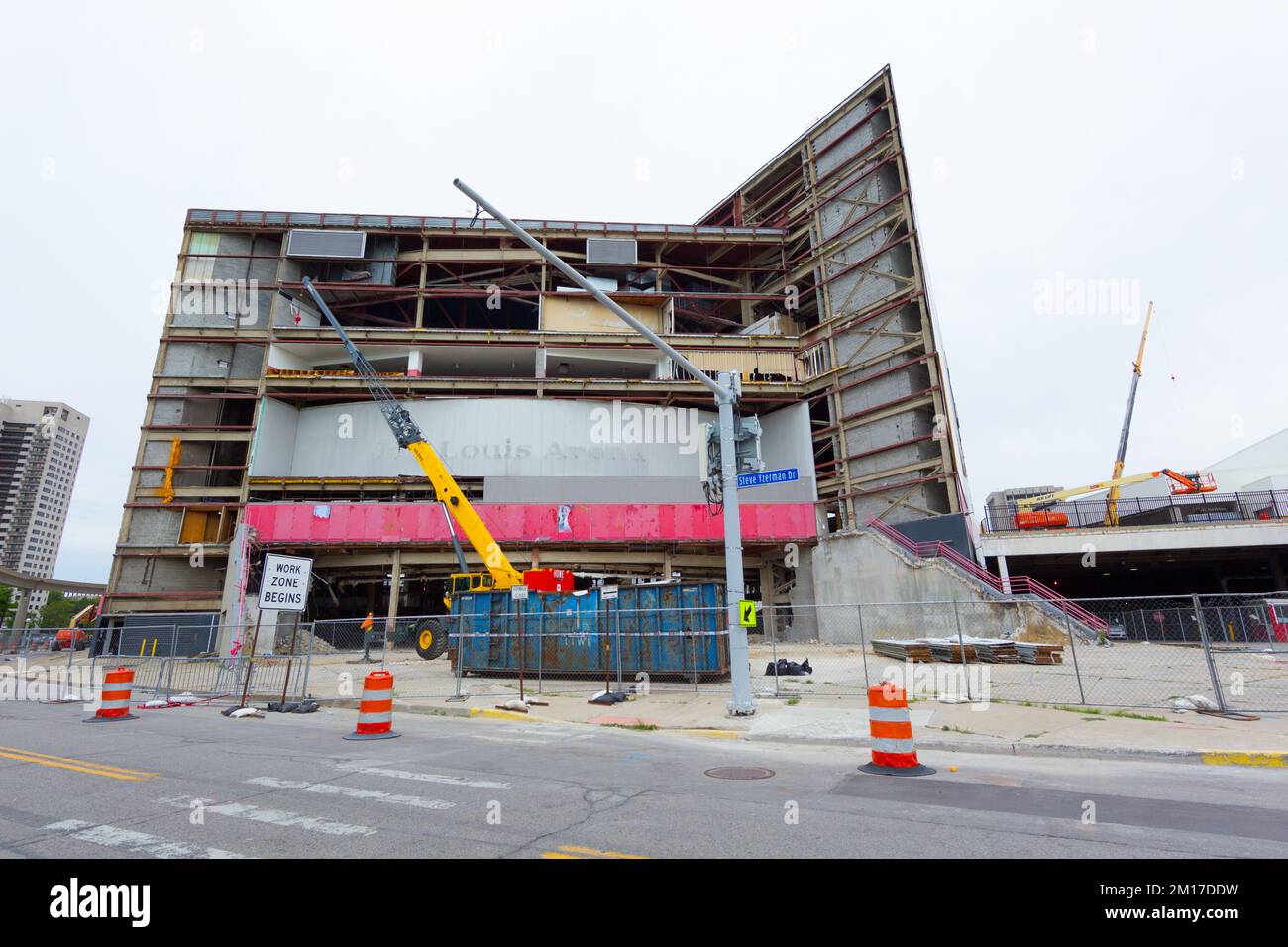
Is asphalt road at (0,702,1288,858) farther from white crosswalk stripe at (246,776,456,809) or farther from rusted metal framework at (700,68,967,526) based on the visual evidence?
rusted metal framework at (700,68,967,526)

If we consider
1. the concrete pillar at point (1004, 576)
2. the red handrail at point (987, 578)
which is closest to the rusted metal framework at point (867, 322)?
the concrete pillar at point (1004, 576)

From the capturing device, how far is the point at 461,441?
41031 millimetres

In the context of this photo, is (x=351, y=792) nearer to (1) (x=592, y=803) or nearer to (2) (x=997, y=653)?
(1) (x=592, y=803)

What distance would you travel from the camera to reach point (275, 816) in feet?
18.0

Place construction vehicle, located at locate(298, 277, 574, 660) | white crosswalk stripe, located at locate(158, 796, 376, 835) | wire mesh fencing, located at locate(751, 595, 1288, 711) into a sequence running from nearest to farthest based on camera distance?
white crosswalk stripe, located at locate(158, 796, 376, 835), wire mesh fencing, located at locate(751, 595, 1288, 711), construction vehicle, located at locate(298, 277, 574, 660)

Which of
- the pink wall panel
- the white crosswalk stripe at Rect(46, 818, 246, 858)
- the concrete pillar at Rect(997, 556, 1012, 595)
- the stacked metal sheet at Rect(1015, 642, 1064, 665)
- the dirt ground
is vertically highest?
the pink wall panel

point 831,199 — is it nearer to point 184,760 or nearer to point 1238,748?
point 1238,748

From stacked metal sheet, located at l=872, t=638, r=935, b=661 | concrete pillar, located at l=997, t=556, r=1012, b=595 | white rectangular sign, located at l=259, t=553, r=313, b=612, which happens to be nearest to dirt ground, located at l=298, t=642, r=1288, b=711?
stacked metal sheet, located at l=872, t=638, r=935, b=661

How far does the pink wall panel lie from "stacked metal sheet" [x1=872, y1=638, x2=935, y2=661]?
1530cm

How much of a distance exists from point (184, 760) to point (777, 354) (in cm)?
4243

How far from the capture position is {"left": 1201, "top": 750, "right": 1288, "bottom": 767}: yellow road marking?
772 cm

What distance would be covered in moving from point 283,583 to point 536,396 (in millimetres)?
30588

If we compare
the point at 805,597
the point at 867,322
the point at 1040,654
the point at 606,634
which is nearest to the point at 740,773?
the point at 606,634
